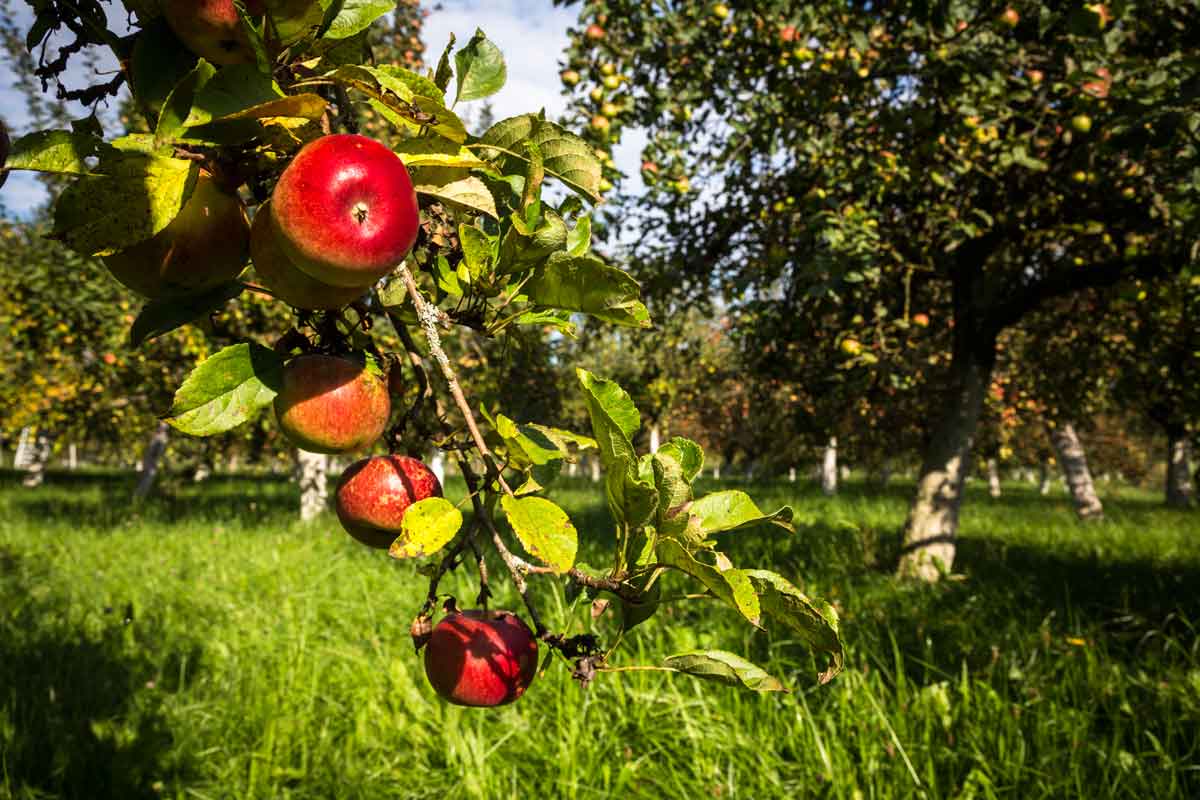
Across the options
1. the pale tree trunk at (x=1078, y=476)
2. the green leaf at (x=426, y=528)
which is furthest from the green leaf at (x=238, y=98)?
the pale tree trunk at (x=1078, y=476)

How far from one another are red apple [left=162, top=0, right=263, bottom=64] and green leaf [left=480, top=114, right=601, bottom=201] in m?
0.23

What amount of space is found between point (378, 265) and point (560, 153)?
0.84 ft

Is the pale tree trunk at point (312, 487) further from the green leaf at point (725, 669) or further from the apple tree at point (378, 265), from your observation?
the green leaf at point (725, 669)

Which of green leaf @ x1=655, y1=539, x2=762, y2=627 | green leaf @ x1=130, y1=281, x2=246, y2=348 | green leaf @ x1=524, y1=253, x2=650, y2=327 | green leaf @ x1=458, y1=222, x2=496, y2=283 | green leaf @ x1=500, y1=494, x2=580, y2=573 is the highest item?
green leaf @ x1=458, y1=222, x2=496, y2=283

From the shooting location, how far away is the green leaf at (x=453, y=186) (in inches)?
26.5

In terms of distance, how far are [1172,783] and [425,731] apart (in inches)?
99.7

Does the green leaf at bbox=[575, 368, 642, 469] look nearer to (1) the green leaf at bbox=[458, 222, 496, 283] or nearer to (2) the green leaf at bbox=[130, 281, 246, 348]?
(1) the green leaf at bbox=[458, 222, 496, 283]

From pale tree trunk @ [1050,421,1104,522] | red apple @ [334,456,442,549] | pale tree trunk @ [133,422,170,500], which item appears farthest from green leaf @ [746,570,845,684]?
pale tree trunk @ [1050,421,1104,522]

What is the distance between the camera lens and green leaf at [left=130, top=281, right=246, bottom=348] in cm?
64

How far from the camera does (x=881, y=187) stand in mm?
3617

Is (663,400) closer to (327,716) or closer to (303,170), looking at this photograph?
(327,716)

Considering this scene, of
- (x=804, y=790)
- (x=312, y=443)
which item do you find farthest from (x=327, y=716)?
(x=312, y=443)

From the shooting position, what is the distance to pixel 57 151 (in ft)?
1.70

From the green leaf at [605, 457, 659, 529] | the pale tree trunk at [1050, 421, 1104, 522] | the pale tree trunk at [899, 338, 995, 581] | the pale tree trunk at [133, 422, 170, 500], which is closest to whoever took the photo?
the green leaf at [605, 457, 659, 529]
